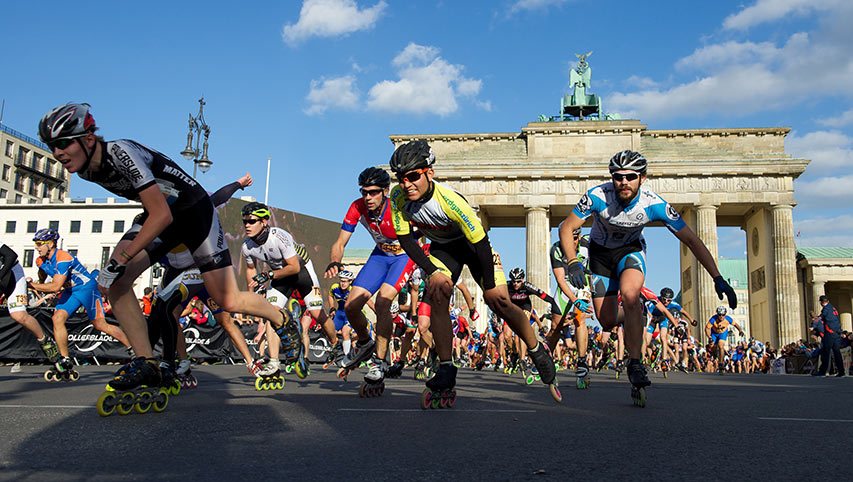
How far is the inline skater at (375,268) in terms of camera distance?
7496mm

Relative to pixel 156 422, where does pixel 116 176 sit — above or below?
above

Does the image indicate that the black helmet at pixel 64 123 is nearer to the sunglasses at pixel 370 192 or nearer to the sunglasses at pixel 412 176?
the sunglasses at pixel 412 176

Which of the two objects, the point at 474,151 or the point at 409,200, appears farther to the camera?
the point at 474,151

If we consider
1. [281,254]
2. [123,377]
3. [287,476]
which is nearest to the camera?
[287,476]

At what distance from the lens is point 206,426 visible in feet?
12.9

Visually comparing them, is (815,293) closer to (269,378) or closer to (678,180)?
(678,180)

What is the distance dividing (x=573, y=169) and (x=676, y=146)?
793cm

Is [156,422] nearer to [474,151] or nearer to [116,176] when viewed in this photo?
[116,176]

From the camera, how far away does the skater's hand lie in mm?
5289

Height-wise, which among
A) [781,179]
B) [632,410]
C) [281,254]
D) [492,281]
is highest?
[781,179]

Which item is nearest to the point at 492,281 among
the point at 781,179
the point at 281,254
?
the point at 281,254

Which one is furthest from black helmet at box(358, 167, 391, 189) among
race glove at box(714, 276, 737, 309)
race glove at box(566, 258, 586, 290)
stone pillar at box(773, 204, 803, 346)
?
stone pillar at box(773, 204, 803, 346)

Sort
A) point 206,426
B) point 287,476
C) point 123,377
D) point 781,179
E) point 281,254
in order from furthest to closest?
point 781,179, point 281,254, point 123,377, point 206,426, point 287,476

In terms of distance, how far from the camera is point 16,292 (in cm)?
1078
